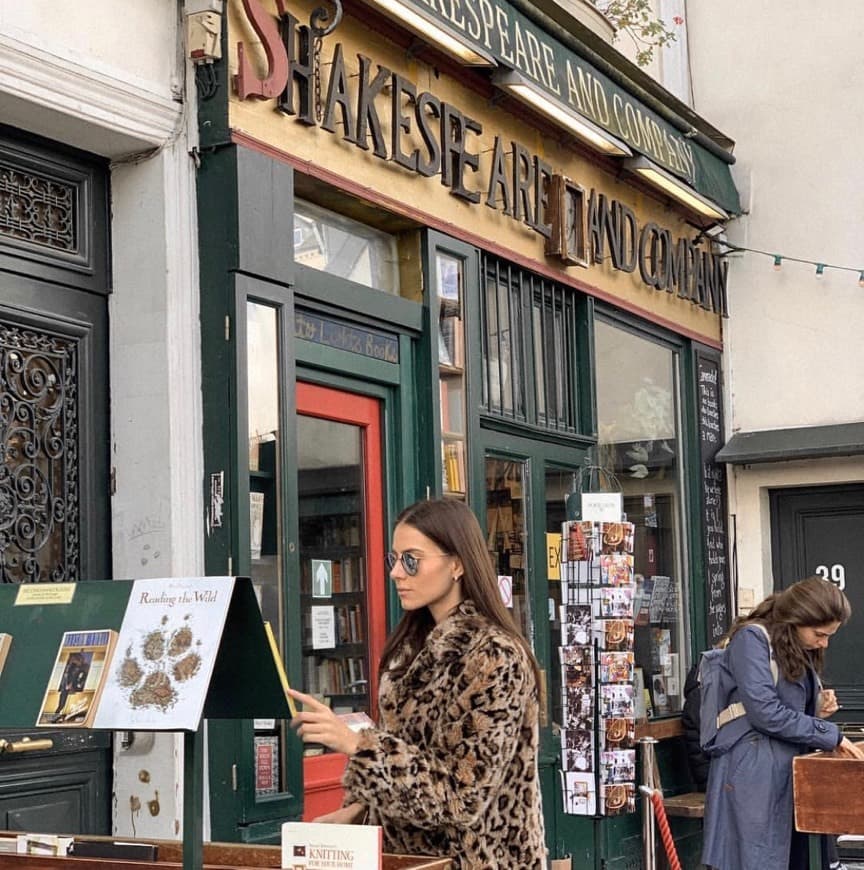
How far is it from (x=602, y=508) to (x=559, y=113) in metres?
2.09

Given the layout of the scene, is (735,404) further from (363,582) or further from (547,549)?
(363,582)

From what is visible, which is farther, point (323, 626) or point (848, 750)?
point (323, 626)

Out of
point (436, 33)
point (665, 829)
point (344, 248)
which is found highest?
point (436, 33)

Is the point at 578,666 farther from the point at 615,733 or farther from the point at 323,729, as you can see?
the point at 323,729

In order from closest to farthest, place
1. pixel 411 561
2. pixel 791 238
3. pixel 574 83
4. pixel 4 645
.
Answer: pixel 4 645 → pixel 411 561 → pixel 574 83 → pixel 791 238

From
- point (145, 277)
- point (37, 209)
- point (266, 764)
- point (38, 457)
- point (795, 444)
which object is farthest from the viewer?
point (795, 444)

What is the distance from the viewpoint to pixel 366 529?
271 inches

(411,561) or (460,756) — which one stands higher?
(411,561)

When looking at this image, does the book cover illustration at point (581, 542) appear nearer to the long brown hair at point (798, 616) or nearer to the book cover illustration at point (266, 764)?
the long brown hair at point (798, 616)

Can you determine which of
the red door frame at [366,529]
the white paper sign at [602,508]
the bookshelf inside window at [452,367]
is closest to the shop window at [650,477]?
the white paper sign at [602,508]

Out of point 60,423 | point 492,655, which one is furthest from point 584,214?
point 492,655

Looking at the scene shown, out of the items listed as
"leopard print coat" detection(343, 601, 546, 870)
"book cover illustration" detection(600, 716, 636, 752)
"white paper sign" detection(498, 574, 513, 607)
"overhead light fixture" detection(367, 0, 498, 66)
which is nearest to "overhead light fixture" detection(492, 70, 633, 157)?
"overhead light fixture" detection(367, 0, 498, 66)

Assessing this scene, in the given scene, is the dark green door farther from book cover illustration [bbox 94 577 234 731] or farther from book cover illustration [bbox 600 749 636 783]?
book cover illustration [bbox 600 749 636 783]

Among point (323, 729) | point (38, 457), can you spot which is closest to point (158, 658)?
point (323, 729)
